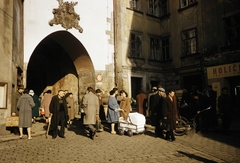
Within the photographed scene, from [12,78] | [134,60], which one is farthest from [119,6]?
[12,78]

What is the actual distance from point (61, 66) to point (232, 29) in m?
11.0

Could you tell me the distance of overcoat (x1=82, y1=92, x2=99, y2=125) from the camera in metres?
8.85

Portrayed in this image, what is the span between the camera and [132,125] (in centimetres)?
955

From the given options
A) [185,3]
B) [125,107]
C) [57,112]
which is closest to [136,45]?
[185,3]

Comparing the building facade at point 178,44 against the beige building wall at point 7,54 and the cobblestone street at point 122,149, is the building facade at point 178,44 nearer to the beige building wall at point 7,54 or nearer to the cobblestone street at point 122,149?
the cobblestone street at point 122,149

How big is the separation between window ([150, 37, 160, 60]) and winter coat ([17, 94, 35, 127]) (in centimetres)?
1201

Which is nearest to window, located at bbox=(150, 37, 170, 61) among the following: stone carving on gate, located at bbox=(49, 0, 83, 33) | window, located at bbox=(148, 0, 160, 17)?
window, located at bbox=(148, 0, 160, 17)

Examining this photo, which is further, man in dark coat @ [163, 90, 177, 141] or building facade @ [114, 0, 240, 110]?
building facade @ [114, 0, 240, 110]

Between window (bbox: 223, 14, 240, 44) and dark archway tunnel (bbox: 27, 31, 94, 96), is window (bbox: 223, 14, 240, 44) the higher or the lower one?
the higher one

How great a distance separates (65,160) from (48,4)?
994cm

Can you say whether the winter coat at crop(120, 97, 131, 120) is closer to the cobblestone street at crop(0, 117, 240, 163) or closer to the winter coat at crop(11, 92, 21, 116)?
the cobblestone street at crop(0, 117, 240, 163)

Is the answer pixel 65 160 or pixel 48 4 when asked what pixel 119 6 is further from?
pixel 65 160

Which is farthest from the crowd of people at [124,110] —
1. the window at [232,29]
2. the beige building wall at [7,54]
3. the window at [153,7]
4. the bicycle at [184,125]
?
the window at [153,7]

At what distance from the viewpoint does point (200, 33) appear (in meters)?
17.1
